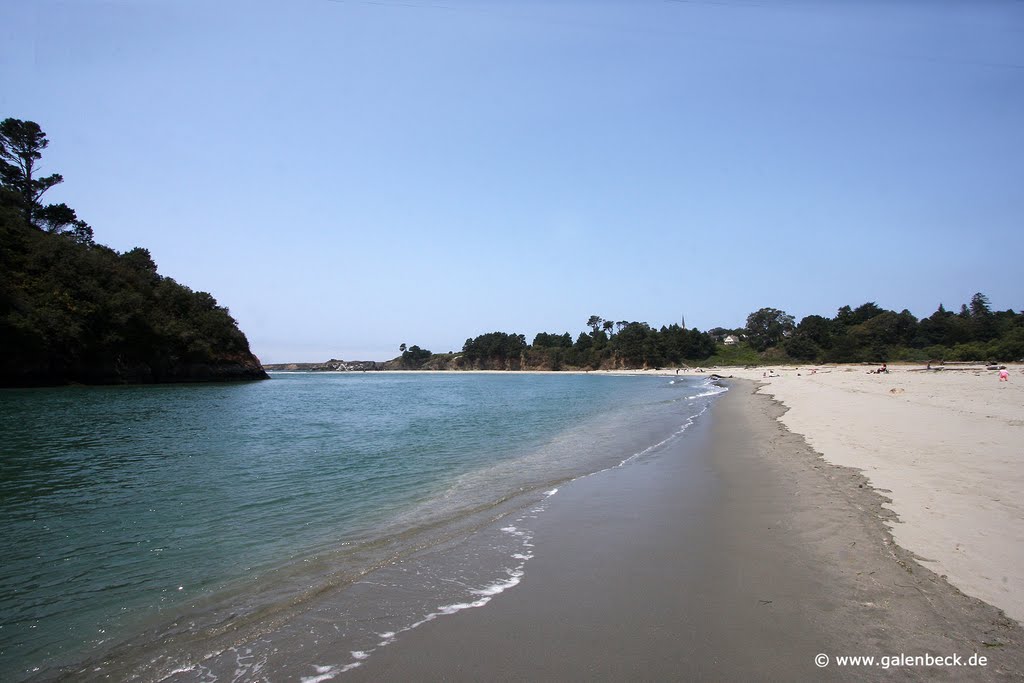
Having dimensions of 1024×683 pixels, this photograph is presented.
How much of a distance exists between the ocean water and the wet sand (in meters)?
0.64

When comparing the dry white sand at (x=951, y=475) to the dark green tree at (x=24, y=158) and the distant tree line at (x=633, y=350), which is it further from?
the distant tree line at (x=633, y=350)

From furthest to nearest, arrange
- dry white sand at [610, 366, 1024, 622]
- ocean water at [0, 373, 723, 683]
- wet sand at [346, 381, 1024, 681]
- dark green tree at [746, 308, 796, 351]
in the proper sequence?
1. dark green tree at [746, 308, 796, 351]
2. dry white sand at [610, 366, 1024, 622]
3. ocean water at [0, 373, 723, 683]
4. wet sand at [346, 381, 1024, 681]

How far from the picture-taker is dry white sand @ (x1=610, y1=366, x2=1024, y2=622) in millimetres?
5289

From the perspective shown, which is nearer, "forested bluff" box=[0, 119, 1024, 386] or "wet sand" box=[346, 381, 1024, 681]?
"wet sand" box=[346, 381, 1024, 681]

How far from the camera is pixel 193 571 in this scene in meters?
6.51

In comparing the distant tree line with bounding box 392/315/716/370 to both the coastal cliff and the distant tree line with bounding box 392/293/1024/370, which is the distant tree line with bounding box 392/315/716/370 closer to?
the distant tree line with bounding box 392/293/1024/370

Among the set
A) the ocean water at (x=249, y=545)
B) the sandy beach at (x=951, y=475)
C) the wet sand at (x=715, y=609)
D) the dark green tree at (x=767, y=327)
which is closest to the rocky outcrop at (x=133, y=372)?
the ocean water at (x=249, y=545)

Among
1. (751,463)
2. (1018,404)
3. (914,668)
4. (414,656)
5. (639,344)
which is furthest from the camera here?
(639,344)

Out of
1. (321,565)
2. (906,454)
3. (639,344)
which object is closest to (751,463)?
(906,454)

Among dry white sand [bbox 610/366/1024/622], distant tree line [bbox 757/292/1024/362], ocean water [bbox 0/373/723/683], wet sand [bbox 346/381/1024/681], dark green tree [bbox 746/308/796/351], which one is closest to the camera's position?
wet sand [bbox 346/381/1024/681]

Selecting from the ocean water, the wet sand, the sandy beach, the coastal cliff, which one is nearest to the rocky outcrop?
the coastal cliff

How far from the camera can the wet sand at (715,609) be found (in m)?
3.88

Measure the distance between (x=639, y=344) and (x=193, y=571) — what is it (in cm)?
15394

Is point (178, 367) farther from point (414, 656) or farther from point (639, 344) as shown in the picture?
point (639, 344)
